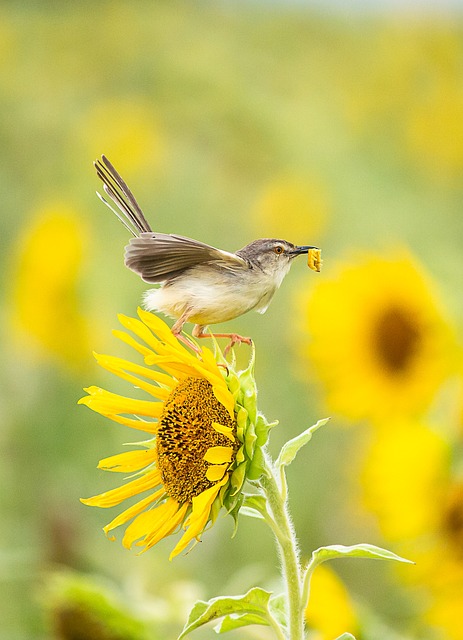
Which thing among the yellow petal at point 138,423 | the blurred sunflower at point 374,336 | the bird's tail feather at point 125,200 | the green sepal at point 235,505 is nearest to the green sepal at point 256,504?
the green sepal at point 235,505

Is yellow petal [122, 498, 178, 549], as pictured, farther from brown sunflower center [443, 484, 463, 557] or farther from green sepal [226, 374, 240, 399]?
brown sunflower center [443, 484, 463, 557]

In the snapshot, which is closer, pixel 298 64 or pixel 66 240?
pixel 66 240

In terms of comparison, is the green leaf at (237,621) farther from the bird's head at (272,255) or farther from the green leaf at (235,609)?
the bird's head at (272,255)

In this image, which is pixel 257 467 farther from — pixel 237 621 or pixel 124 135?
pixel 124 135

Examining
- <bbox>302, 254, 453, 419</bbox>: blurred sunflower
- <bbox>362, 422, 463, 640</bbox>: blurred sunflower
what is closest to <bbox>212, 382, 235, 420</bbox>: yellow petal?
<bbox>362, 422, 463, 640</bbox>: blurred sunflower

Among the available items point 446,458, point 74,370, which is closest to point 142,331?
point 446,458

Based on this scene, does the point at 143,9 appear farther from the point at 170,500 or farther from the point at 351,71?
the point at 170,500

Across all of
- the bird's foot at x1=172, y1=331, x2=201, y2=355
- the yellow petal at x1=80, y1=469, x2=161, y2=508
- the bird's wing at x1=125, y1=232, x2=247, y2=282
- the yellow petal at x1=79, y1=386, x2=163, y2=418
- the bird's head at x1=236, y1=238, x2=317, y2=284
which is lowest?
the yellow petal at x1=80, y1=469, x2=161, y2=508
